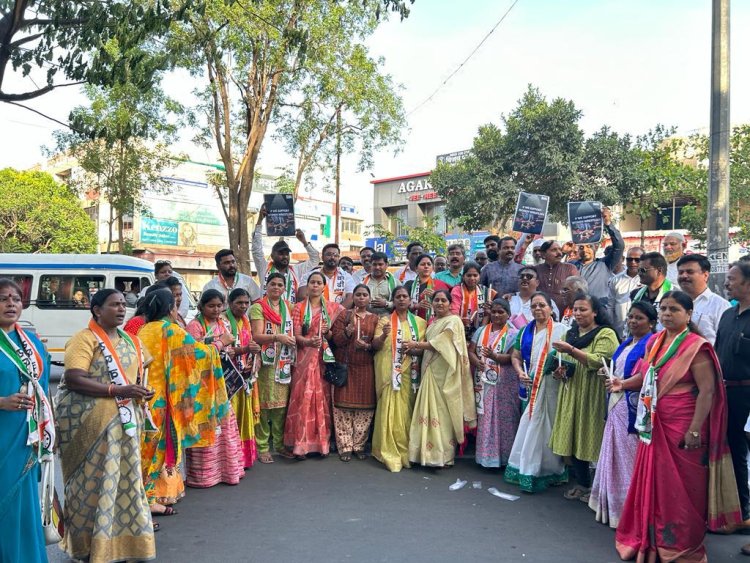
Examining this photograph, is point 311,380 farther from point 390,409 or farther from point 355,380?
point 390,409

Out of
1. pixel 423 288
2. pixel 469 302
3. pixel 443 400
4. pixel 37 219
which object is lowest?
pixel 443 400

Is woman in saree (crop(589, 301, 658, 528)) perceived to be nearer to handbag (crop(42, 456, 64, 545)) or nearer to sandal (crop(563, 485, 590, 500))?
sandal (crop(563, 485, 590, 500))

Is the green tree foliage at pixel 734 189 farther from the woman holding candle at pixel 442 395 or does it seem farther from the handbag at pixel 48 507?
the handbag at pixel 48 507

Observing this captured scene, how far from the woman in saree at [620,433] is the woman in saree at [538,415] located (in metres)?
0.67

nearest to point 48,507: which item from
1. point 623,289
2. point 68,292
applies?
point 623,289

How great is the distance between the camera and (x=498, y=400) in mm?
5879

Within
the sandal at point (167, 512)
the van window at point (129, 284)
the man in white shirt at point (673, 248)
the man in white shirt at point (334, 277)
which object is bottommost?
the sandal at point (167, 512)

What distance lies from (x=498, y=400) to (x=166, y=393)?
3054mm

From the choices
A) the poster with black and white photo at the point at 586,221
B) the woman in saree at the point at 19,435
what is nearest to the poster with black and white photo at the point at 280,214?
the poster with black and white photo at the point at 586,221

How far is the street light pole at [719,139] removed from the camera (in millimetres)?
6562

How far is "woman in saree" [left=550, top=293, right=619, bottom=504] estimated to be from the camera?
483cm

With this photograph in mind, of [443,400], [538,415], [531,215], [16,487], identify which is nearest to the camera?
[16,487]

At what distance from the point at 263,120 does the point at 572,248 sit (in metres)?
8.41

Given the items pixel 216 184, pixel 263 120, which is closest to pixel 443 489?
pixel 263 120
